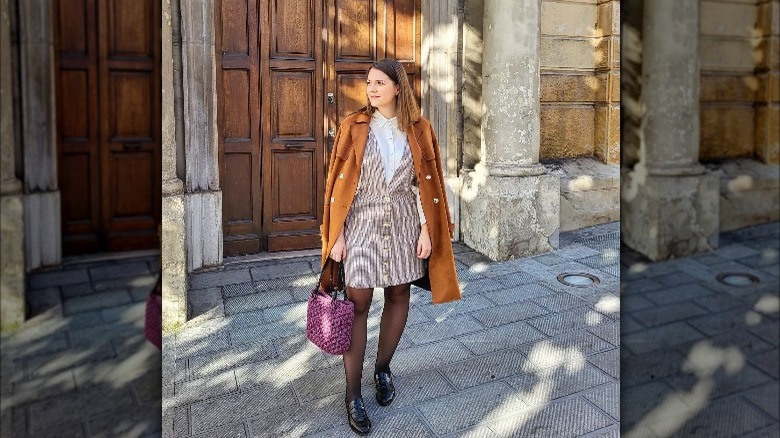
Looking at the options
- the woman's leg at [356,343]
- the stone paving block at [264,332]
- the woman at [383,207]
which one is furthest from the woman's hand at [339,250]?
the stone paving block at [264,332]

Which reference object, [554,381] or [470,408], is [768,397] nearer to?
[470,408]

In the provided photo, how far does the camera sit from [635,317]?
0.58m

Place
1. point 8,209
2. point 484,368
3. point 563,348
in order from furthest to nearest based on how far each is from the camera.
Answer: point 563,348 < point 484,368 < point 8,209

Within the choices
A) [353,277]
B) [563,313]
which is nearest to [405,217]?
[353,277]

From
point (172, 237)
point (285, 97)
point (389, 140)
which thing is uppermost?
point (285, 97)

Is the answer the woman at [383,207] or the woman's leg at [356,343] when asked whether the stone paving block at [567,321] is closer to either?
the woman at [383,207]

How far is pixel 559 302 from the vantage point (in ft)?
15.3

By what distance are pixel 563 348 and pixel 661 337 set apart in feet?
11.1

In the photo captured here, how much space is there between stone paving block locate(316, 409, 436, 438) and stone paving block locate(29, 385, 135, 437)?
2563mm

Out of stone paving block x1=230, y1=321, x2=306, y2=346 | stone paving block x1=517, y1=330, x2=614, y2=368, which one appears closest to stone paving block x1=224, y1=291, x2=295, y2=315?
stone paving block x1=230, y1=321, x2=306, y2=346

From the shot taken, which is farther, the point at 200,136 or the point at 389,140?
the point at 200,136

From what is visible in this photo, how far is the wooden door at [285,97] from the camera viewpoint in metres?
5.81

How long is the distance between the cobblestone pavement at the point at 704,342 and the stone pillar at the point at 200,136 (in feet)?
16.4

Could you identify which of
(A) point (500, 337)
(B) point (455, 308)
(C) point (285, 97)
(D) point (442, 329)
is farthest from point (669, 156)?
(C) point (285, 97)
